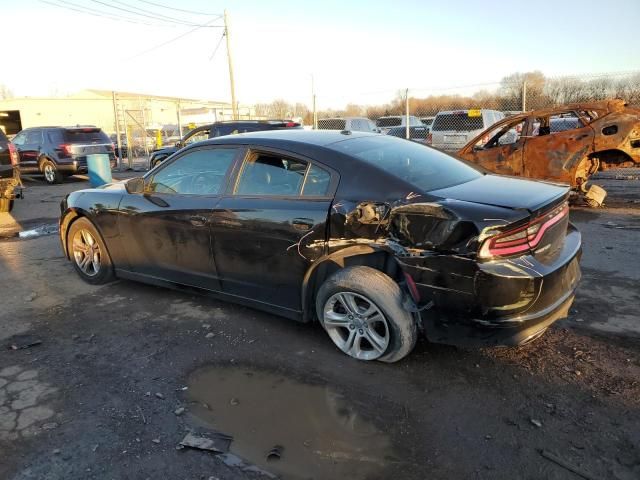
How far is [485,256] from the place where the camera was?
9.25 ft

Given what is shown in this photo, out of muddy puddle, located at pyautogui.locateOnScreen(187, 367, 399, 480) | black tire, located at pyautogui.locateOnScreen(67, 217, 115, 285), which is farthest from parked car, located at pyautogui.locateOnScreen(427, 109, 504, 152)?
muddy puddle, located at pyautogui.locateOnScreen(187, 367, 399, 480)

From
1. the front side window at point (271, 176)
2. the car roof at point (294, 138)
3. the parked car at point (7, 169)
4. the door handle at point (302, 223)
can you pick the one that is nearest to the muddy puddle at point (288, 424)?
the door handle at point (302, 223)

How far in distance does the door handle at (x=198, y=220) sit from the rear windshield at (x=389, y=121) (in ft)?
59.3

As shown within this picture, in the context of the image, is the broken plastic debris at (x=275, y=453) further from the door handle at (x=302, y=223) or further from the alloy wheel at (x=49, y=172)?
the alloy wheel at (x=49, y=172)

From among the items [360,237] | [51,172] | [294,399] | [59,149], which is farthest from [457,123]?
[294,399]

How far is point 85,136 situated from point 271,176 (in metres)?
13.1

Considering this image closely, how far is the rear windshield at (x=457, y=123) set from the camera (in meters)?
13.7

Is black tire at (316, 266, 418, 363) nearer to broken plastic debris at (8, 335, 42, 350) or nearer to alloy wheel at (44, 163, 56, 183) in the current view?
broken plastic debris at (8, 335, 42, 350)

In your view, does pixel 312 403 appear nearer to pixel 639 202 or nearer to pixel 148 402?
pixel 148 402

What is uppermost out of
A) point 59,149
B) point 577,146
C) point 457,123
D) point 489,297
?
point 457,123

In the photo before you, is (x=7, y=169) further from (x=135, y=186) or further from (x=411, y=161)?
(x=411, y=161)

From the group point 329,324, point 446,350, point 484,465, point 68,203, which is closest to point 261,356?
point 329,324

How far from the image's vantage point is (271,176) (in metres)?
3.81

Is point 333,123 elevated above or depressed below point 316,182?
above
